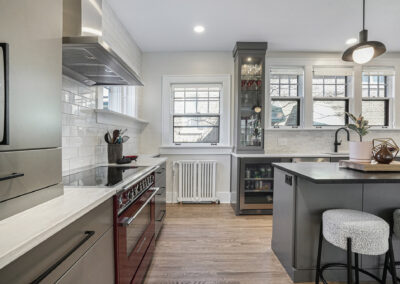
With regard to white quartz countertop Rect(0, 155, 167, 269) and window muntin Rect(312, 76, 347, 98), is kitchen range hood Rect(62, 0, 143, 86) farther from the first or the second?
window muntin Rect(312, 76, 347, 98)

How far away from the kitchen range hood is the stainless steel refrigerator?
220 mm

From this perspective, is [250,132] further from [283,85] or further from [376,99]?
[376,99]

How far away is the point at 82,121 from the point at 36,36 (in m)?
1.24

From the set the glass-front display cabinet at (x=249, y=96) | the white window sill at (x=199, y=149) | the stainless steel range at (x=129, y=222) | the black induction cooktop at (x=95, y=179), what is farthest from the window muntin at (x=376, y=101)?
the black induction cooktop at (x=95, y=179)

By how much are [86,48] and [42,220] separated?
1015 mm

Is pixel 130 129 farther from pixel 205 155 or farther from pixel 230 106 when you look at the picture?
pixel 230 106

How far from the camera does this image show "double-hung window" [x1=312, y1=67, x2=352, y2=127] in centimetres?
394

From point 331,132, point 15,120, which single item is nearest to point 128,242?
point 15,120

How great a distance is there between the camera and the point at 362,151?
1792mm

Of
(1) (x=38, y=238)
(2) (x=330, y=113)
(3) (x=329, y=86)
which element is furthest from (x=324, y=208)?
(3) (x=329, y=86)

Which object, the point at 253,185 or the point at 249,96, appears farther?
the point at 249,96

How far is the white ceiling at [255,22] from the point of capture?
2.52 metres

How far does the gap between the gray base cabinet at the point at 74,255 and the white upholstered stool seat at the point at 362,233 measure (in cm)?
141

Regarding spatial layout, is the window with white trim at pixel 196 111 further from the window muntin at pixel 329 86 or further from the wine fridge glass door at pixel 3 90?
the wine fridge glass door at pixel 3 90
